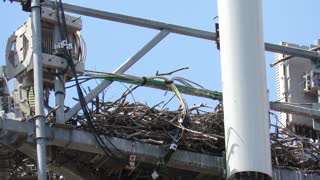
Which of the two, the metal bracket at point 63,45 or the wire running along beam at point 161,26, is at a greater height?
the wire running along beam at point 161,26

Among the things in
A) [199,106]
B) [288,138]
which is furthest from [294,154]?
[199,106]

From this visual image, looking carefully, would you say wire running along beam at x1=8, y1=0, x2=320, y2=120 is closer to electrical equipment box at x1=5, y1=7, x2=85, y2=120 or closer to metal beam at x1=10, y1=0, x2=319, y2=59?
metal beam at x1=10, y1=0, x2=319, y2=59

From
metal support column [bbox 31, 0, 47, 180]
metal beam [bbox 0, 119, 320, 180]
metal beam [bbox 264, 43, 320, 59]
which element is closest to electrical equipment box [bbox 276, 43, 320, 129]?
metal beam [bbox 264, 43, 320, 59]


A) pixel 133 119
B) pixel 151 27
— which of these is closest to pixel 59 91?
pixel 133 119

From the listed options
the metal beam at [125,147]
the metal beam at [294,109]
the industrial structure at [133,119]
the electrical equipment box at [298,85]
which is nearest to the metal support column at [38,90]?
the industrial structure at [133,119]

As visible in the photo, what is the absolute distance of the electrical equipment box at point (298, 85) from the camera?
14758 millimetres

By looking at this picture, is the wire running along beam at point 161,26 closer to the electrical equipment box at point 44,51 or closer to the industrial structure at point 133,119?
the industrial structure at point 133,119

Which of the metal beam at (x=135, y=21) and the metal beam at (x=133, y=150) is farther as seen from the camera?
the metal beam at (x=135, y=21)

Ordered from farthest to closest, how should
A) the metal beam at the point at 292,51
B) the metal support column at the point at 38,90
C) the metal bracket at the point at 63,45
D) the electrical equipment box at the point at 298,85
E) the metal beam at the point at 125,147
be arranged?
the electrical equipment box at the point at 298,85 < the metal beam at the point at 292,51 < the metal bracket at the point at 63,45 < the metal beam at the point at 125,147 < the metal support column at the point at 38,90

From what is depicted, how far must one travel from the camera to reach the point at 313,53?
48.5 ft

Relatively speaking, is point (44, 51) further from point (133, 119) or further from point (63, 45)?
point (133, 119)

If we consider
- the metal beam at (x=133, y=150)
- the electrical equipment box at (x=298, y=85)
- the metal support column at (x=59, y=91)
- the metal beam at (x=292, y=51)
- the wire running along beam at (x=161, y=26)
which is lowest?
the metal beam at (x=133, y=150)

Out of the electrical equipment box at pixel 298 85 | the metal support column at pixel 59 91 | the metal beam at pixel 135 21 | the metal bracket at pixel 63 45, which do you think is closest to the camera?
the metal support column at pixel 59 91

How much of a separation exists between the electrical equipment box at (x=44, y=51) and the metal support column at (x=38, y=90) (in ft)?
0.36
